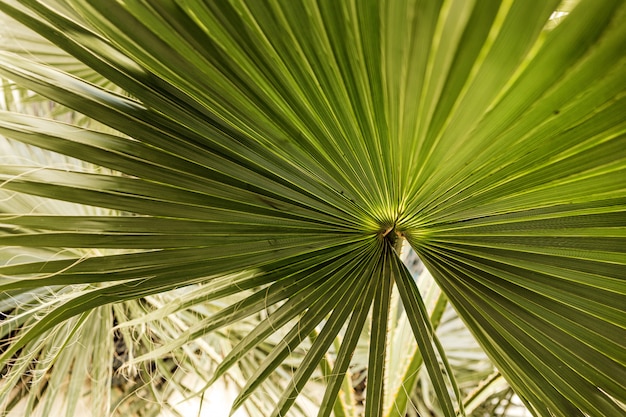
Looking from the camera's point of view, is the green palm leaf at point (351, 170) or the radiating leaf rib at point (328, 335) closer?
the green palm leaf at point (351, 170)

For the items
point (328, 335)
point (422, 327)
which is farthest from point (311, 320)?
point (422, 327)

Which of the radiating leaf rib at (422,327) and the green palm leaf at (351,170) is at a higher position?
the green palm leaf at (351,170)

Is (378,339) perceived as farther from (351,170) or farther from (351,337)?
(351,170)

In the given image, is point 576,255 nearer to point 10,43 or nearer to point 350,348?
point 350,348

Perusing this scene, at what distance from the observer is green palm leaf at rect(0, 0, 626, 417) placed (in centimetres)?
39

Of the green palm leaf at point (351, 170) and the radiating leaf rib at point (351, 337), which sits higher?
the green palm leaf at point (351, 170)

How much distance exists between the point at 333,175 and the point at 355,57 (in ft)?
0.55

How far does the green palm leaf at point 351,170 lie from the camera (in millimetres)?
385

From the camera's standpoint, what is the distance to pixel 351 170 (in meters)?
0.55

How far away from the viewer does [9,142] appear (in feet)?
3.59

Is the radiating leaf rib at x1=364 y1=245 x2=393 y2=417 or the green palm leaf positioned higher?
the green palm leaf

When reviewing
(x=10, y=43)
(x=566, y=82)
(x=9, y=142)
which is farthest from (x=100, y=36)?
(x=9, y=142)

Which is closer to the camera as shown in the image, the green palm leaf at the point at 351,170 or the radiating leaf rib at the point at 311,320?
the green palm leaf at the point at 351,170

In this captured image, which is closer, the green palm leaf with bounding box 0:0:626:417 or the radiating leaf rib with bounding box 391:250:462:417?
the green palm leaf with bounding box 0:0:626:417
